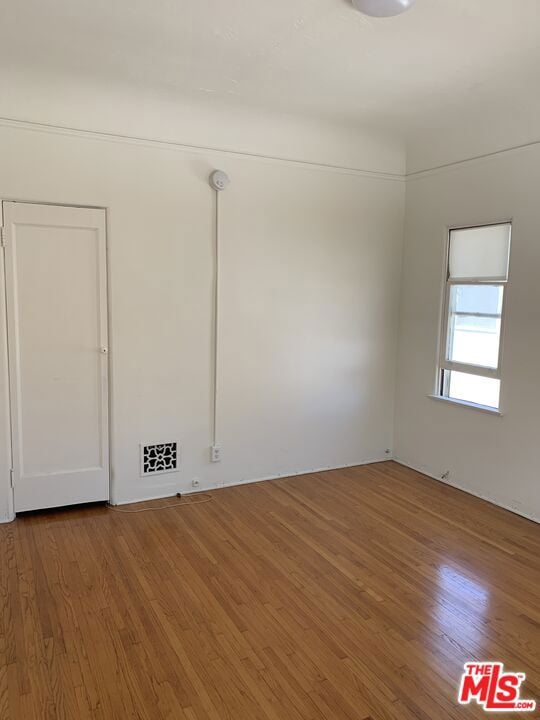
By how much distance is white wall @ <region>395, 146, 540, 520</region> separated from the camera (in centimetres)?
378

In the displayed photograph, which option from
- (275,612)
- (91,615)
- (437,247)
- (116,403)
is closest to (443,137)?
(437,247)

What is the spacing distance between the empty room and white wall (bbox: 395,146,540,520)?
0.08ft

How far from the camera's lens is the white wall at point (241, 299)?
3.77 meters

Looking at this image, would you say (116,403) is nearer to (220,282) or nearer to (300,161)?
(220,282)

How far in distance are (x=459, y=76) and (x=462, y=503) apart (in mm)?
2978

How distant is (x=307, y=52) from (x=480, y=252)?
80.7 inches

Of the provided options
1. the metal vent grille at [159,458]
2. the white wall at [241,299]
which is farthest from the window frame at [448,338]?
the metal vent grille at [159,458]

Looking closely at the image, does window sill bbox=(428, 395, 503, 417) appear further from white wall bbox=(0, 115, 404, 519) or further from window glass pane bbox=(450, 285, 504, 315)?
window glass pane bbox=(450, 285, 504, 315)

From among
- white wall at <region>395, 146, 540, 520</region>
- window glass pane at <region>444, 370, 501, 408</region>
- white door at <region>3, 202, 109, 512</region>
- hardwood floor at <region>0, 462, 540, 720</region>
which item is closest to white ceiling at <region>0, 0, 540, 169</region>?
white wall at <region>395, 146, 540, 520</region>

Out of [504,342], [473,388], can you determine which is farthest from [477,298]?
[473,388]

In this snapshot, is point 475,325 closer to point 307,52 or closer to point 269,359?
point 269,359

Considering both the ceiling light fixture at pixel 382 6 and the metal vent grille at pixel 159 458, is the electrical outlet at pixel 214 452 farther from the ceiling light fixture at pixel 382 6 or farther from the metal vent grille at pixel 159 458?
the ceiling light fixture at pixel 382 6

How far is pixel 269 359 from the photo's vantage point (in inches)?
175

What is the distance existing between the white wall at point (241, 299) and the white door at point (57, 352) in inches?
3.6
